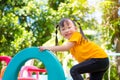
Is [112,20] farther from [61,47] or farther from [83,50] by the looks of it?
[61,47]

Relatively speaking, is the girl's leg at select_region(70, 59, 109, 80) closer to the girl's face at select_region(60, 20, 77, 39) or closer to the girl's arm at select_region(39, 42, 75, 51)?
the girl's arm at select_region(39, 42, 75, 51)

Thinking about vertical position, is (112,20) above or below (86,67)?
above

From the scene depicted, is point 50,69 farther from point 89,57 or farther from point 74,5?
point 74,5

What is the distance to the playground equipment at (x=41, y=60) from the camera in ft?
10.1

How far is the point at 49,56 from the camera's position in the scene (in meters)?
3.12

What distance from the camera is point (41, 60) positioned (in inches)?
124

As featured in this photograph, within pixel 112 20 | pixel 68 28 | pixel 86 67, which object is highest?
pixel 112 20

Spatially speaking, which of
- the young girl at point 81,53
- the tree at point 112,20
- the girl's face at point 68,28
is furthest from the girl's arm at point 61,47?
the tree at point 112,20

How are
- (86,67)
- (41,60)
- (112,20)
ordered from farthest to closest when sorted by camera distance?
(112,20) < (86,67) < (41,60)

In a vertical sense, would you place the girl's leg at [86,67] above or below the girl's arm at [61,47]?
below

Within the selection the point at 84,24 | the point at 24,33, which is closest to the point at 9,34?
the point at 24,33

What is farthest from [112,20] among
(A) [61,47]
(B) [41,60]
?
(B) [41,60]

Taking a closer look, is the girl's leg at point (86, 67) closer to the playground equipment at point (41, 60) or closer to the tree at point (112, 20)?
the playground equipment at point (41, 60)

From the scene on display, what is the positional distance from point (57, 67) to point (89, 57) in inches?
19.7
